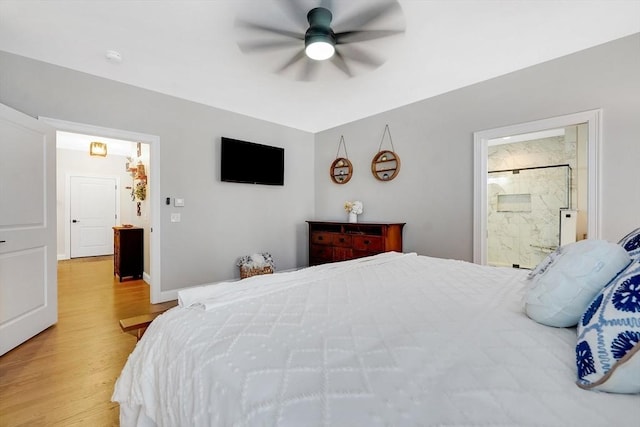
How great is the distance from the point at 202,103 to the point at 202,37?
60.1 inches

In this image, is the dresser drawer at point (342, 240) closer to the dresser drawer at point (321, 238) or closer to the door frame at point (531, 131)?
the dresser drawer at point (321, 238)

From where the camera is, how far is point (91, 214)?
6.52 meters

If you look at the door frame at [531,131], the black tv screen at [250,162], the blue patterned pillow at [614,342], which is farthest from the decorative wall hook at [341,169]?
the blue patterned pillow at [614,342]

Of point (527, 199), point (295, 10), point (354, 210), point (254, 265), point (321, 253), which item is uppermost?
point (295, 10)

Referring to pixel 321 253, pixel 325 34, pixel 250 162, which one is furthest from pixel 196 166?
pixel 325 34

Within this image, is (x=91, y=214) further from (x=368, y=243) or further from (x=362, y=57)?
(x=362, y=57)

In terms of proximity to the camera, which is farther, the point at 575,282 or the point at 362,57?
the point at 362,57

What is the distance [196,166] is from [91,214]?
4810mm

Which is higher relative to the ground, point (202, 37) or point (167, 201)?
point (202, 37)

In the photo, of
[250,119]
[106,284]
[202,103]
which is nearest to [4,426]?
[106,284]

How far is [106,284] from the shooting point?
408 centimetres

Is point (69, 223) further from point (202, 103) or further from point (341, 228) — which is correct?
point (341, 228)

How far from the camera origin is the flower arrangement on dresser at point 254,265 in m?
3.79

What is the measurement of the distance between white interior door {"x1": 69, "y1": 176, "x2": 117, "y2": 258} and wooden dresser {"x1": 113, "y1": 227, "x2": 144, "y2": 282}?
9.18 feet
